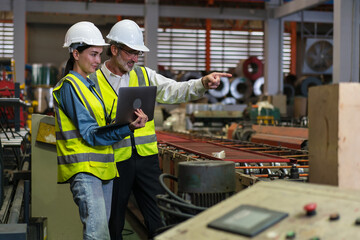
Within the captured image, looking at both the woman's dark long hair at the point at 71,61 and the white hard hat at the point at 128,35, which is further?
the white hard hat at the point at 128,35

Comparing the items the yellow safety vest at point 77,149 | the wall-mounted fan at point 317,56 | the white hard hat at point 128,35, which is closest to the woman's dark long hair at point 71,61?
the yellow safety vest at point 77,149

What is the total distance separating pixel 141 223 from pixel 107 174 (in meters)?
2.83

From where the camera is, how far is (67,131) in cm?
258

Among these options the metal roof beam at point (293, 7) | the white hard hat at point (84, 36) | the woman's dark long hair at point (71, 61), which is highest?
the metal roof beam at point (293, 7)

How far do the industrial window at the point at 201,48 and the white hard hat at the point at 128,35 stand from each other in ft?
37.4

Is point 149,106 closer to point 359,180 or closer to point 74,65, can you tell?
point 74,65

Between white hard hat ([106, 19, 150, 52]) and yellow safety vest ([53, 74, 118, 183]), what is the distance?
1.63ft

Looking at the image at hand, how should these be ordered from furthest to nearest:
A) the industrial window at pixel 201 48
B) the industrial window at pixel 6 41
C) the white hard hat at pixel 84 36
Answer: the industrial window at pixel 201 48
the industrial window at pixel 6 41
the white hard hat at pixel 84 36

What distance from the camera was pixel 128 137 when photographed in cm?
293

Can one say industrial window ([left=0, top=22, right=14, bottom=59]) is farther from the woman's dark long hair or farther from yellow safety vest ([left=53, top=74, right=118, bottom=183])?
yellow safety vest ([left=53, top=74, right=118, bottom=183])

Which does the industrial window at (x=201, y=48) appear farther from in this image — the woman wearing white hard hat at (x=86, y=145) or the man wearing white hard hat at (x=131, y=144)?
the woman wearing white hard hat at (x=86, y=145)

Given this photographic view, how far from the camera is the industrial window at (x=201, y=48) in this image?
47.8 ft

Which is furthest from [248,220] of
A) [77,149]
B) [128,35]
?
[128,35]

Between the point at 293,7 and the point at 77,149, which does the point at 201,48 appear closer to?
the point at 293,7
